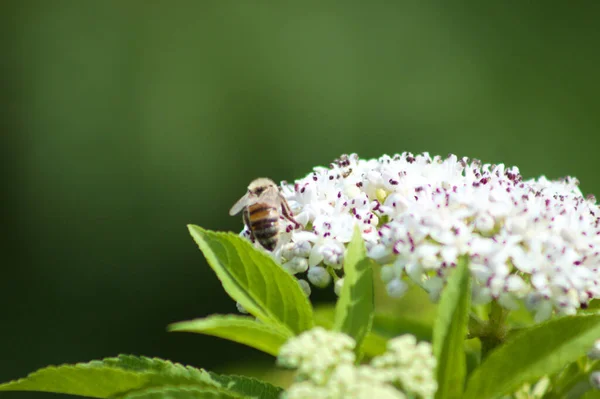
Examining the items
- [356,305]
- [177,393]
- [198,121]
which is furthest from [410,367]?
[198,121]

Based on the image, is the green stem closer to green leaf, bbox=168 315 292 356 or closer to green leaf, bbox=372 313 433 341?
green leaf, bbox=372 313 433 341

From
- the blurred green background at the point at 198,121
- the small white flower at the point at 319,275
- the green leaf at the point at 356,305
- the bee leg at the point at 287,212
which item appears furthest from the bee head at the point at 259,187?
the blurred green background at the point at 198,121

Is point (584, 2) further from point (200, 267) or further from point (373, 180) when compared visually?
point (373, 180)

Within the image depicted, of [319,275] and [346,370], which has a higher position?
[319,275]

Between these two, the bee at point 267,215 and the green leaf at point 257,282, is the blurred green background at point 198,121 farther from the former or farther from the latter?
the green leaf at point 257,282

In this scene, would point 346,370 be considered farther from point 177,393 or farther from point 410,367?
point 177,393

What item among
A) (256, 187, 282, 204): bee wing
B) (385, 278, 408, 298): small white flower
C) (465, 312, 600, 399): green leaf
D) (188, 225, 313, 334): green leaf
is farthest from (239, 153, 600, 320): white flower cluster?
(188, 225, 313, 334): green leaf
